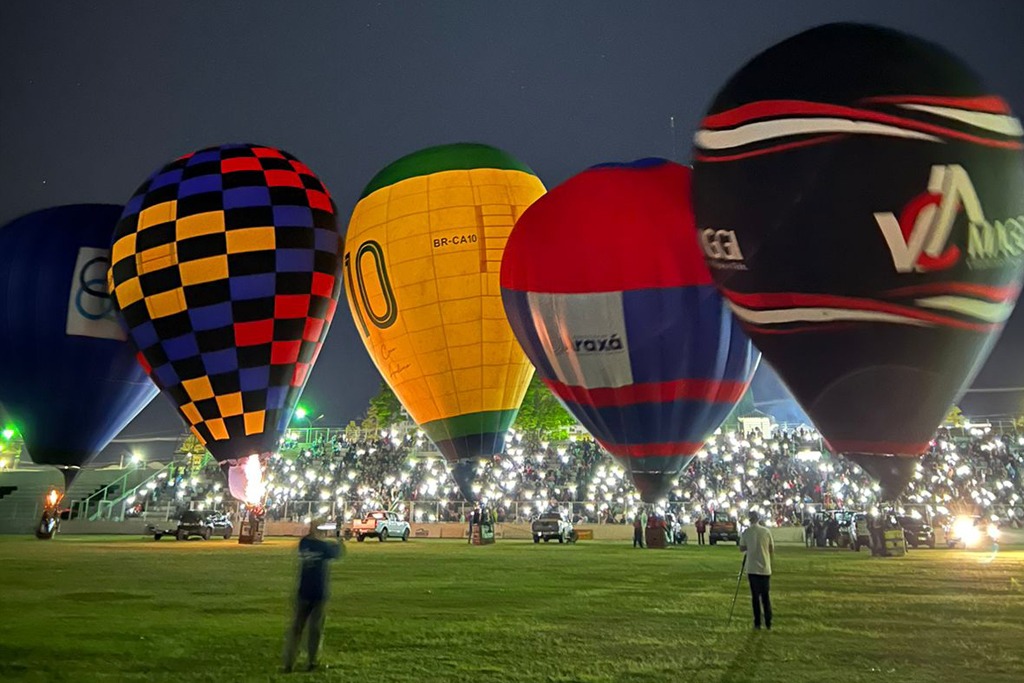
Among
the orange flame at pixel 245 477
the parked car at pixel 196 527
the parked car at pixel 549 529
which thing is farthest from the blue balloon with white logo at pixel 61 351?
the parked car at pixel 549 529

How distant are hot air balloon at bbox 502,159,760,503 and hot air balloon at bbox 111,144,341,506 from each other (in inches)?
254

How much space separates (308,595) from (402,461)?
32746 millimetres

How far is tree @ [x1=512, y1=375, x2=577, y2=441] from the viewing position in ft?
163

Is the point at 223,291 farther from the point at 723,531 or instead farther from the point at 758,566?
the point at 723,531

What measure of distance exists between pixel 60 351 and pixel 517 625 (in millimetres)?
16656

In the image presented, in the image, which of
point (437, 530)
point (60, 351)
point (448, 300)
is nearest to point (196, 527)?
point (437, 530)

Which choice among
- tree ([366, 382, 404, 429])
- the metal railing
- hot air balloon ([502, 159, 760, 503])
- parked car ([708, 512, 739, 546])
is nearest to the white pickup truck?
parked car ([708, 512, 739, 546])

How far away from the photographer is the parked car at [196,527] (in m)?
30.3

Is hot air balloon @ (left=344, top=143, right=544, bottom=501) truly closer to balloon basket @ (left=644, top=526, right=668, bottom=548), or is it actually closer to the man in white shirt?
balloon basket @ (left=644, top=526, right=668, bottom=548)

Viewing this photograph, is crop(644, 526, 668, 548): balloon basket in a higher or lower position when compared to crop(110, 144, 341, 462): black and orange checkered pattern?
lower

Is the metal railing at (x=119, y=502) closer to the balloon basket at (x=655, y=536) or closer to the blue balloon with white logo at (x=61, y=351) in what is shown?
the blue balloon with white logo at (x=61, y=351)

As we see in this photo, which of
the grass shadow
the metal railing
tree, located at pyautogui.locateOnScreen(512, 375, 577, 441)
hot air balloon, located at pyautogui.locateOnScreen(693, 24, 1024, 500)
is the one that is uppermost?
tree, located at pyautogui.locateOnScreen(512, 375, 577, 441)

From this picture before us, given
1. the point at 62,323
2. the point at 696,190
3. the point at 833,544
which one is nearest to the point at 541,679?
the point at 696,190

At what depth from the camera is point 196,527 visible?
30.6 m
